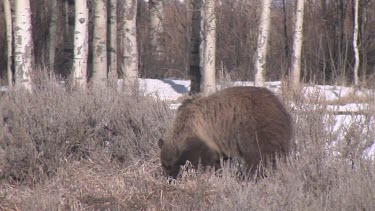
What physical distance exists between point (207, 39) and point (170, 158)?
8.82 meters

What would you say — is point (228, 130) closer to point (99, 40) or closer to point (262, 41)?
point (99, 40)

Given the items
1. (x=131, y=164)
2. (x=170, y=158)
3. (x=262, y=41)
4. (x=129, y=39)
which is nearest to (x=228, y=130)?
(x=170, y=158)

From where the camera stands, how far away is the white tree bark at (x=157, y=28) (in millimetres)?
27469

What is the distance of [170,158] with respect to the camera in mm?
7719

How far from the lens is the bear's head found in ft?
25.2

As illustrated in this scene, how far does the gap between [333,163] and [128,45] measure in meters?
9.91

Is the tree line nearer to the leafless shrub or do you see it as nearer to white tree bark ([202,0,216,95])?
white tree bark ([202,0,216,95])

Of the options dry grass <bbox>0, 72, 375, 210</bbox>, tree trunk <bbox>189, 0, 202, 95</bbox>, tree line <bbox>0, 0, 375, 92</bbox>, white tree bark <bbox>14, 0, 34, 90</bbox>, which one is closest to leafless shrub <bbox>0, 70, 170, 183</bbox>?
dry grass <bbox>0, 72, 375, 210</bbox>

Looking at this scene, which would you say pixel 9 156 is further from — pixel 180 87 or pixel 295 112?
pixel 180 87

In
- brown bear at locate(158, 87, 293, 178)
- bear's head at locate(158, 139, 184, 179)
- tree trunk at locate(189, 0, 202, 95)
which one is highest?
tree trunk at locate(189, 0, 202, 95)

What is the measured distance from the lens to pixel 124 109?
365 inches

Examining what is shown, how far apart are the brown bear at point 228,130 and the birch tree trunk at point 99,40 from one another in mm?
7607

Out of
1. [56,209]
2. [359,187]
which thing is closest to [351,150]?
[359,187]

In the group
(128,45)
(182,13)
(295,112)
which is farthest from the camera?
(182,13)
